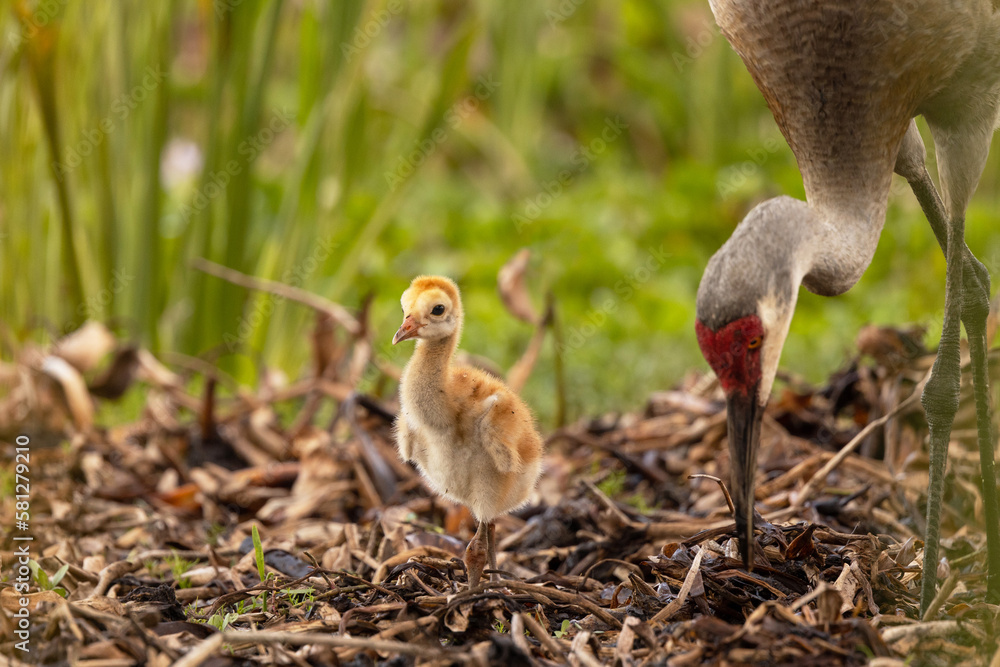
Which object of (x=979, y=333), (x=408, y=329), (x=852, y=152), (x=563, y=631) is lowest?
(x=563, y=631)

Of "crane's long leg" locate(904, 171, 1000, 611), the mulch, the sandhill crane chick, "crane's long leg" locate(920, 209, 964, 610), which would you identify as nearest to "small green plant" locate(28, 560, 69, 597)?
the mulch

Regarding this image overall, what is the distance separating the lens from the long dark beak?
2219 millimetres

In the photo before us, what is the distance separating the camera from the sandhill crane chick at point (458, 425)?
2352mm

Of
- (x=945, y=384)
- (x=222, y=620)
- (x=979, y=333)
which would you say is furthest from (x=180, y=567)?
(x=979, y=333)

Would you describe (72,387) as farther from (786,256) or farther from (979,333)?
(979,333)

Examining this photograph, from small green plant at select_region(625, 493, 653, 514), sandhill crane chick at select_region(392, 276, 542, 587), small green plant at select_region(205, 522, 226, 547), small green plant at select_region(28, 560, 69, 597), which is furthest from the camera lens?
small green plant at select_region(625, 493, 653, 514)

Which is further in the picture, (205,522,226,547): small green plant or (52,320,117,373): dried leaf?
(52,320,117,373): dried leaf

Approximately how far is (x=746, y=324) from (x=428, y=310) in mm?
741

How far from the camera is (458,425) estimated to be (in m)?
2.42

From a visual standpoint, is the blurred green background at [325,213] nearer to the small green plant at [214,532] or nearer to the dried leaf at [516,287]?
the dried leaf at [516,287]

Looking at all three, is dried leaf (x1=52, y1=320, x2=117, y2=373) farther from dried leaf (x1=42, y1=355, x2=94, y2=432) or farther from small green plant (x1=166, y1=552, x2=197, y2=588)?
small green plant (x1=166, y1=552, x2=197, y2=588)

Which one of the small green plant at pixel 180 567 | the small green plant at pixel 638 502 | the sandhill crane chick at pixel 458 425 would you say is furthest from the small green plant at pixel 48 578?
the small green plant at pixel 638 502

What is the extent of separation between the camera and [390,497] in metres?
3.45

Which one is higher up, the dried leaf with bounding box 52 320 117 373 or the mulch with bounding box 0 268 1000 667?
the dried leaf with bounding box 52 320 117 373
